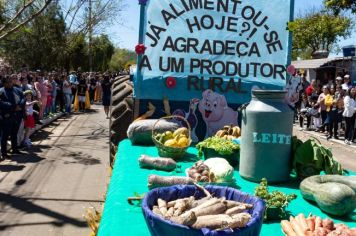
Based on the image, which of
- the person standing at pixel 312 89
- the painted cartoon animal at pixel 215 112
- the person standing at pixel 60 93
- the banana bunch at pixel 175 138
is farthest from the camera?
the person standing at pixel 60 93

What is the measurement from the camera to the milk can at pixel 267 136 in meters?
3.10

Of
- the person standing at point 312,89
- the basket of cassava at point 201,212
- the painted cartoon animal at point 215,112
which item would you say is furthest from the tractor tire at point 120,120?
the person standing at point 312,89

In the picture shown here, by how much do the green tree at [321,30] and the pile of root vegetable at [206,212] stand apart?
42.4 m

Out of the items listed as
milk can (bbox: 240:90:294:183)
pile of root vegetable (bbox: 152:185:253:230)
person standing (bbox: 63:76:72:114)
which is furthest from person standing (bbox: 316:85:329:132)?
pile of root vegetable (bbox: 152:185:253:230)

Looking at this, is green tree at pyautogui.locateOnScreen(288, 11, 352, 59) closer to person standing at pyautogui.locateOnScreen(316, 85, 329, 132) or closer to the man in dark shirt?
person standing at pyautogui.locateOnScreen(316, 85, 329, 132)

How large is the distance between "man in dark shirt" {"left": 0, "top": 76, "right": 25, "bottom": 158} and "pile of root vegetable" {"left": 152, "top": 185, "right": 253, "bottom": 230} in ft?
28.0

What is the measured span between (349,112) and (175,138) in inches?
425

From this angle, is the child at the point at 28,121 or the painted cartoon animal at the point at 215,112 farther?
the child at the point at 28,121

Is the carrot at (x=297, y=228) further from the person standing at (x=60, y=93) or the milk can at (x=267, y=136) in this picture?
the person standing at (x=60, y=93)

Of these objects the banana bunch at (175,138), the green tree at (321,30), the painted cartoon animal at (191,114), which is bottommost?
the banana bunch at (175,138)

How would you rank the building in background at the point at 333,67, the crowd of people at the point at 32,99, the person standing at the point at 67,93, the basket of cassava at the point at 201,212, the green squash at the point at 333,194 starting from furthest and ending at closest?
1. the building in background at the point at 333,67
2. the person standing at the point at 67,93
3. the crowd of people at the point at 32,99
4. the green squash at the point at 333,194
5. the basket of cassava at the point at 201,212

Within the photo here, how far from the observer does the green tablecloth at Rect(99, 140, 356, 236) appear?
2.37 metres

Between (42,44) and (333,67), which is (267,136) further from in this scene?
(42,44)

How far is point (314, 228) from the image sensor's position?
222 cm
